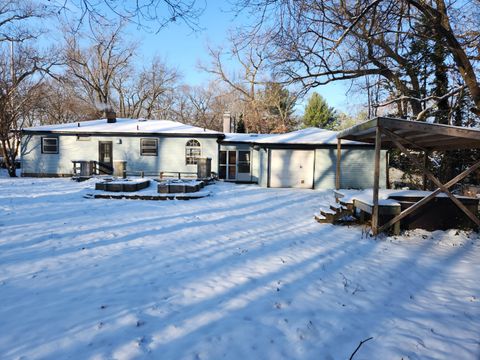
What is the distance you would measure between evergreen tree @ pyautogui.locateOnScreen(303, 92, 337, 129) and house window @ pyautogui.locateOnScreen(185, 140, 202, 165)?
24.1 metres

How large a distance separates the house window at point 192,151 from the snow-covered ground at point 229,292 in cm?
1121

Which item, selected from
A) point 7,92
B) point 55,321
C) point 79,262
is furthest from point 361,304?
point 7,92

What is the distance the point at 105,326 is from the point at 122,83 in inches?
1598

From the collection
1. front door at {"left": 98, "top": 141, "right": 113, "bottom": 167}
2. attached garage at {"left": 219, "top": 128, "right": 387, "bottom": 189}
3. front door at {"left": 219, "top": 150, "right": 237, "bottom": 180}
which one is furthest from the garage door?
front door at {"left": 98, "top": 141, "right": 113, "bottom": 167}

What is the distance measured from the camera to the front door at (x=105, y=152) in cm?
1805

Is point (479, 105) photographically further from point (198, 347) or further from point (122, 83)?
point (122, 83)

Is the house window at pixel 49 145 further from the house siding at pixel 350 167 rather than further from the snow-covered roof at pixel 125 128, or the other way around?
the house siding at pixel 350 167

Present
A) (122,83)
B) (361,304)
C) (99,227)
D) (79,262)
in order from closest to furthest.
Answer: (361,304) < (79,262) < (99,227) < (122,83)

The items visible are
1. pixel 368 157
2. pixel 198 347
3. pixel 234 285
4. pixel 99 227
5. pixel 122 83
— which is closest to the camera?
pixel 198 347

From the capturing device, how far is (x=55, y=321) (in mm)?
2877

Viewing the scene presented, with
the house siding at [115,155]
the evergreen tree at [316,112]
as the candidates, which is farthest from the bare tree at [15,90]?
the evergreen tree at [316,112]

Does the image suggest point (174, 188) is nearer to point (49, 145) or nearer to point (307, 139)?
point (307, 139)

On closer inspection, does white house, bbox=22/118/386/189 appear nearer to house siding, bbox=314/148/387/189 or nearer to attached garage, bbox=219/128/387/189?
attached garage, bbox=219/128/387/189

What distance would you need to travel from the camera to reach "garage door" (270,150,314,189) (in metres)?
15.4
